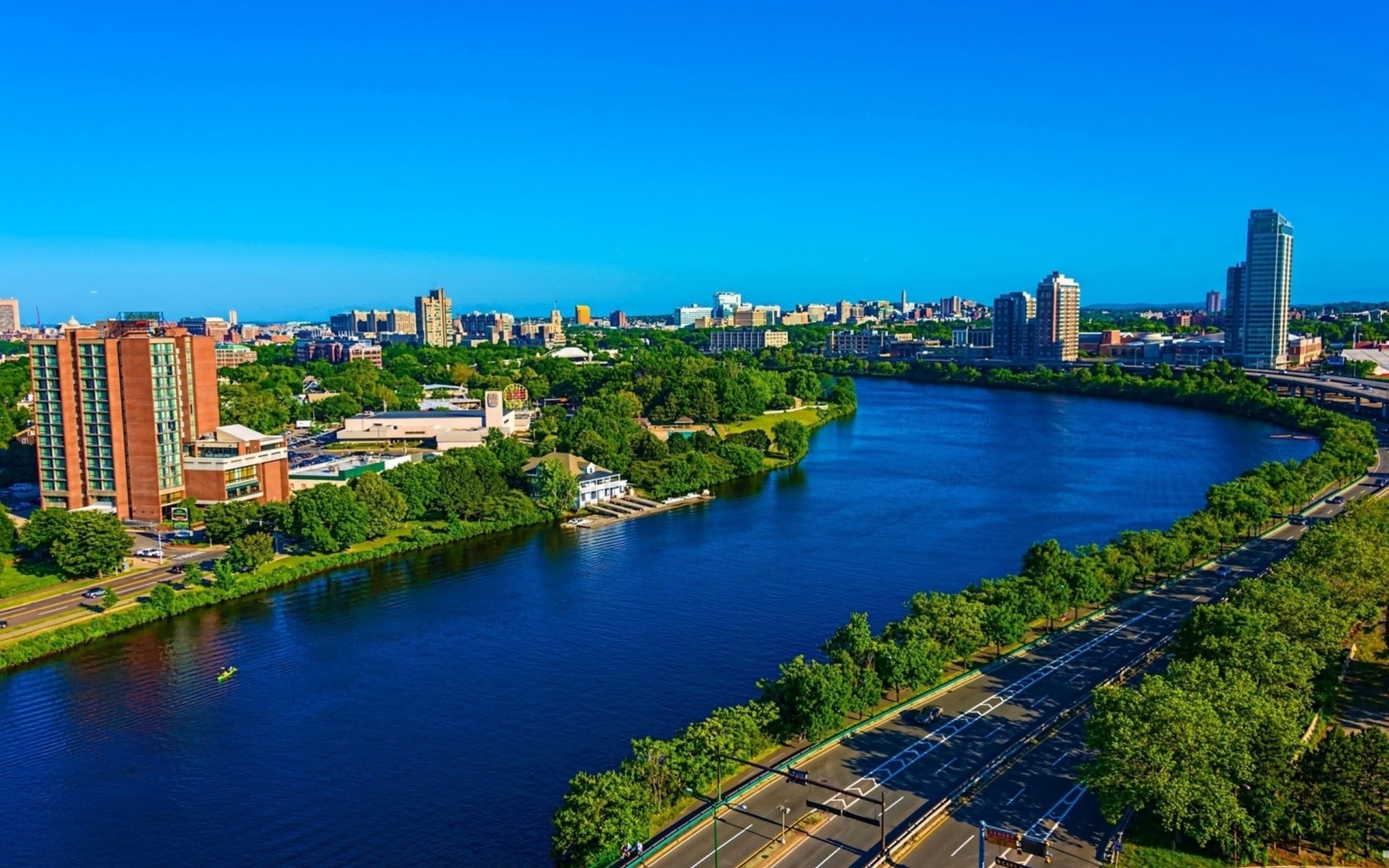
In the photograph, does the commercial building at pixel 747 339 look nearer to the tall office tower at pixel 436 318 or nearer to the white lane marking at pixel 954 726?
the tall office tower at pixel 436 318

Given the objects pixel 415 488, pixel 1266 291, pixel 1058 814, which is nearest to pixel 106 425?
pixel 415 488

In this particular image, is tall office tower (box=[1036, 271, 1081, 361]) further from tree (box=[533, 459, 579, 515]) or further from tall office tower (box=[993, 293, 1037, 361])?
tree (box=[533, 459, 579, 515])

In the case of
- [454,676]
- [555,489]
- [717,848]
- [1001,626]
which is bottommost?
[454,676]

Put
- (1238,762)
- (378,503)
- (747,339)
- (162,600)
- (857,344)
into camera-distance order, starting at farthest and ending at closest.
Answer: (747,339)
(857,344)
(378,503)
(162,600)
(1238,762)

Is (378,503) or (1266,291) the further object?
(1266,291)

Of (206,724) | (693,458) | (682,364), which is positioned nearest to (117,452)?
(206,724)

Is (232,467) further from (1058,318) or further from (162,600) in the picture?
(1058,318)

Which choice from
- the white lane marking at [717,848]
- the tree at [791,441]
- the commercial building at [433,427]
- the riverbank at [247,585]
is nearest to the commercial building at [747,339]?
the tree at [791,441]

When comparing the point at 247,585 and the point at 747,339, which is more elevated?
the point at 747,339
